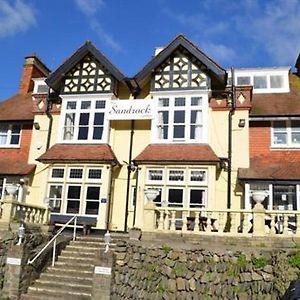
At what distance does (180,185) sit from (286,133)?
A: 5.44m

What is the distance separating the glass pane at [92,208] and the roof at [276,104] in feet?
26.7

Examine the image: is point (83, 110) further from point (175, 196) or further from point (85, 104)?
point (175, 196)

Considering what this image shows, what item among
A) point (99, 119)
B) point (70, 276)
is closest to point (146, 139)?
point (99, 119)

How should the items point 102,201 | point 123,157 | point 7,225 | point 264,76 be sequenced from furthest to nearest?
point 264,76 → point 123,157 → point 102,201 → point 7,225

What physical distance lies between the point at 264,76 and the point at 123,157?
28.5ft

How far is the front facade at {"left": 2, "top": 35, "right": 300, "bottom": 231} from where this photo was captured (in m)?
17.0

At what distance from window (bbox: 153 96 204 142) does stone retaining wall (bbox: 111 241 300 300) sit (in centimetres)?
713

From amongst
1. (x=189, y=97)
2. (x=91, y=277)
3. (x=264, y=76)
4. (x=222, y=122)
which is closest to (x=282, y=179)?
(x=222, y=122)

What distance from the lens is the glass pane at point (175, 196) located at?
17.0 meters

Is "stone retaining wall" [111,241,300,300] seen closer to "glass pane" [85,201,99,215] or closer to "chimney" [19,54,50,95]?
"glass pane" [85,201,99,215]

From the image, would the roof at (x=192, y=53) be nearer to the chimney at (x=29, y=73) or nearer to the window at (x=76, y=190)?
the window at (x=76, y=190)

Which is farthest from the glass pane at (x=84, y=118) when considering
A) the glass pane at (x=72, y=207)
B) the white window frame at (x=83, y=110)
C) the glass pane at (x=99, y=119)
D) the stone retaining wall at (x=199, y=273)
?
the stone retaining wall at (x=199, y=273)

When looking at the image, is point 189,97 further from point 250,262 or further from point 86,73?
point 250,262

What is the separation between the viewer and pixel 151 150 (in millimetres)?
17562
